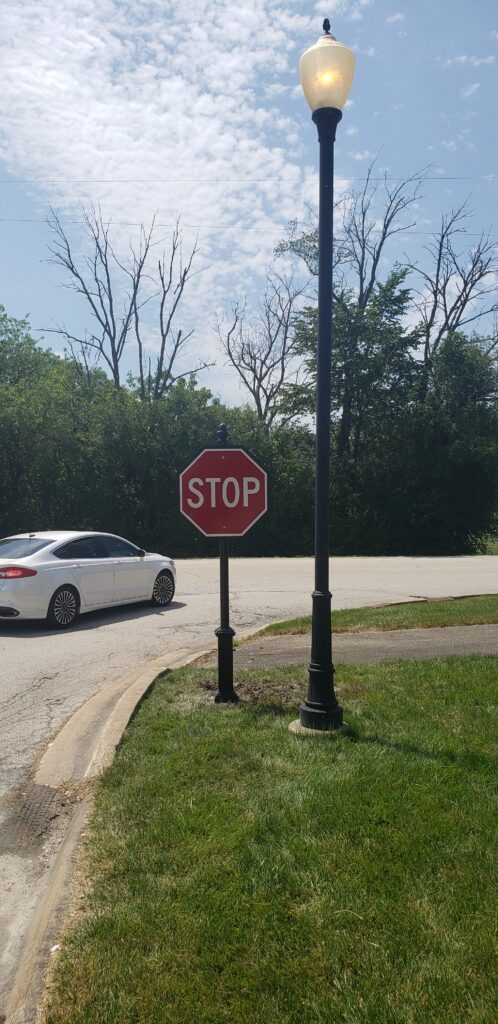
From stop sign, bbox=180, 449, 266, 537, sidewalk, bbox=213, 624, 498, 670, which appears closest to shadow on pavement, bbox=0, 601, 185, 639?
sidewalk, bbox=213, 624, 498, 670

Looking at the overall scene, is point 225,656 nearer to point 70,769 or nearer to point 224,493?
point 224,493

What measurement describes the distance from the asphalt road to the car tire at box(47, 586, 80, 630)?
A: 0.76ft

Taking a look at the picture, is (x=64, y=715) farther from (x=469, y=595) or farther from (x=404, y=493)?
(x=404, y=493)

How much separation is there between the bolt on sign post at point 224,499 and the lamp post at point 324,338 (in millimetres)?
856

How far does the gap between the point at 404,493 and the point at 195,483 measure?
25.7 metres

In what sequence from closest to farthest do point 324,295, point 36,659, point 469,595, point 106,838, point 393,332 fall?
point 106,838 < point 324,295 < point 36,659 < point 469,595 < point 393,332

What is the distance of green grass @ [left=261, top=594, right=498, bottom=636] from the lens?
33.8 ft

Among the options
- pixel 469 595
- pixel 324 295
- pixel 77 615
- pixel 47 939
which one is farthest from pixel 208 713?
pixel 469 595

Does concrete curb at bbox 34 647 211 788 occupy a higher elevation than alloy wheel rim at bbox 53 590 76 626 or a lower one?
lower

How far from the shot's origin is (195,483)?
645 cm

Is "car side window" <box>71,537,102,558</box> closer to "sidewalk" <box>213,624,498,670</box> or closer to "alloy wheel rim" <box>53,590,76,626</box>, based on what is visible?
"alloy wheel rim" <box>53,590,76,626</box>

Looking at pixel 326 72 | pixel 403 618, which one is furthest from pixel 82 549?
pixel 326 72

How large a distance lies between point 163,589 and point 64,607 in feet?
8.41

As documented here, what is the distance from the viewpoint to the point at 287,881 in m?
3.32
